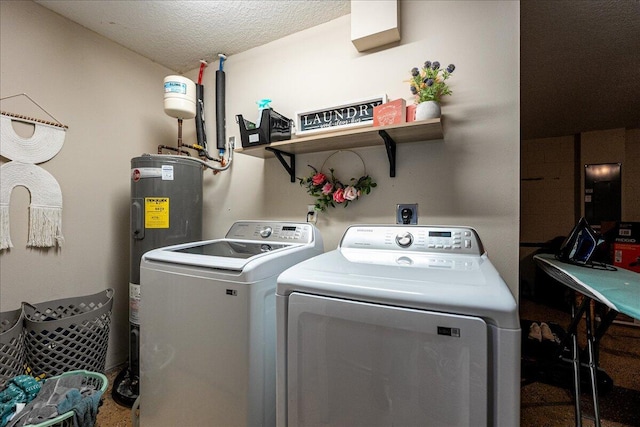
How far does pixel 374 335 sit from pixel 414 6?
5.82ft

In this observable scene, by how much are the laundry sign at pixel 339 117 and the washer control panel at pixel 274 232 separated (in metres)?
0.59

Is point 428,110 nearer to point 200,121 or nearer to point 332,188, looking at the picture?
point 332,188

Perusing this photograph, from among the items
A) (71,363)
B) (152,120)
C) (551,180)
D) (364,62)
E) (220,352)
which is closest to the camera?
(220,352)

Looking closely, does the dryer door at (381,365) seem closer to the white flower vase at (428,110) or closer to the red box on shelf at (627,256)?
the white flower vase at (428,110)

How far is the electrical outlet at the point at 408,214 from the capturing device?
5.21 feet

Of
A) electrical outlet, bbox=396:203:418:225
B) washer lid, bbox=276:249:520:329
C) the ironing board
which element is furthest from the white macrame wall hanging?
the ironing board

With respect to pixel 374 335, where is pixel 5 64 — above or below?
above

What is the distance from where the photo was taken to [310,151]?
6.09ft

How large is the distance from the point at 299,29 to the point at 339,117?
2.61ft

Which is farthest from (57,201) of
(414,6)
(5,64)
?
(414,6)

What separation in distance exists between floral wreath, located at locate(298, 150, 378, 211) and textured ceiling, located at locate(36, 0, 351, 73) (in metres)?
0.92

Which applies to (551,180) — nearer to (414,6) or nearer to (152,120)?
(414,6)

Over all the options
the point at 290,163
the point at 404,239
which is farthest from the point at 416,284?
the point at 290,163

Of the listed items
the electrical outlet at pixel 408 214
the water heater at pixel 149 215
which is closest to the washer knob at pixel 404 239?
the electrical outlet at pixel 408 214
